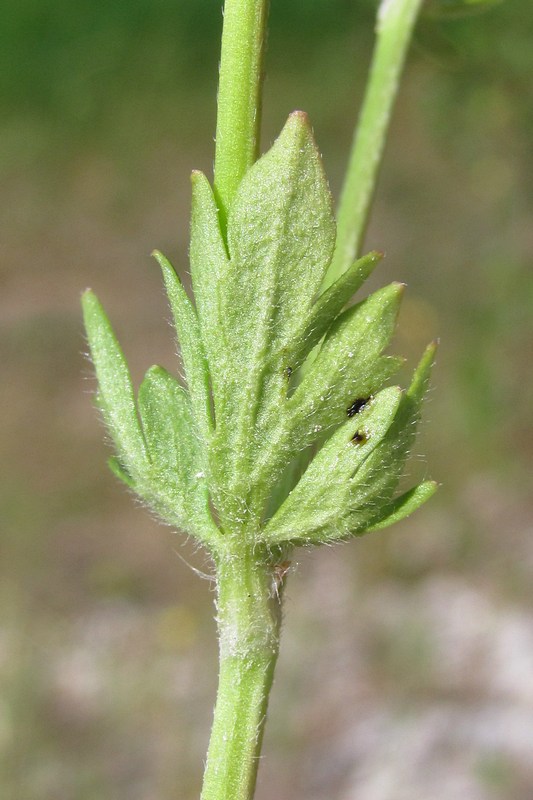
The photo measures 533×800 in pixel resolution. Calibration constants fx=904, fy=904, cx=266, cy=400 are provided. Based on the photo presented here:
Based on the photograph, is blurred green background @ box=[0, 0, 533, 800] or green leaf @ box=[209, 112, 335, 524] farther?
blurred green background @ box=[0, 0, 533, 800]

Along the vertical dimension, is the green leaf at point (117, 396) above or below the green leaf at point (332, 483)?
above

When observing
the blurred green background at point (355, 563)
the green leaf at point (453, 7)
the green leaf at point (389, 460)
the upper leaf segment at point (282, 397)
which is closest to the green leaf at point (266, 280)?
the upper leaf segment at point (282, 397)

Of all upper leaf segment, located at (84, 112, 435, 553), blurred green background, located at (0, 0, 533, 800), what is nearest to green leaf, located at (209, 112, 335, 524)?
upper leaf segment, located at (84, 112, 435, 553)

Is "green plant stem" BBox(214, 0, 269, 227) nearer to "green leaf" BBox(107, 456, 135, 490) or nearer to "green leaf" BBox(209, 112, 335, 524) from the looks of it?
"green leaf" BBox(209, 112, 335, 524)

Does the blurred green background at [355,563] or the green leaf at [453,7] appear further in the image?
the blurred green background at [355,563]

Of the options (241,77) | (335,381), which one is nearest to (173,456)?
(335,381)

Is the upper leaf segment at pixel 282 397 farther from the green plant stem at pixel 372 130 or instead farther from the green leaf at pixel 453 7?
the green leaf at pixel 453 7

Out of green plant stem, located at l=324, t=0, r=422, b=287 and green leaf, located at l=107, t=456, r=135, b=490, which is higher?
green plant stem, located at l=324, t=0, r=422, b=287

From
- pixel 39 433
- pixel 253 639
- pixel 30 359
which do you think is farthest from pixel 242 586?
pixel 30 359
